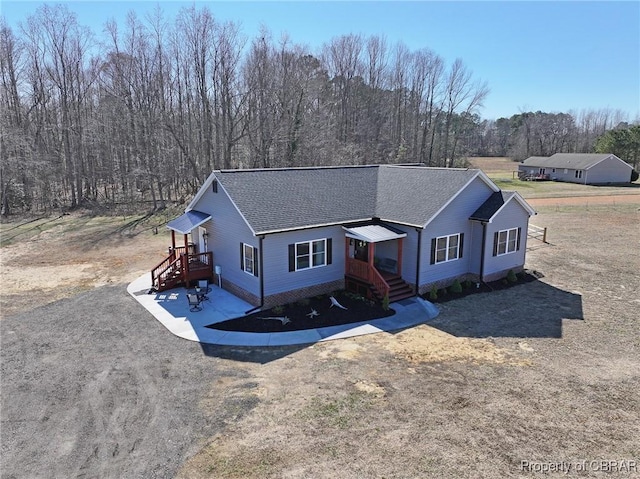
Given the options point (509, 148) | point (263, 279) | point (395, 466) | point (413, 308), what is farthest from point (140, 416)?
point (509, 148)

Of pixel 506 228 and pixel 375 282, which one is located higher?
pixel 506 228

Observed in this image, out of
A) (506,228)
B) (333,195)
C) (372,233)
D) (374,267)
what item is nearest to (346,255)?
(374,267)

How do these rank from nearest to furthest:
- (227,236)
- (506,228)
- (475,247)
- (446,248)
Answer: (227,236) → (446,248) → (475,247) → (506,228)

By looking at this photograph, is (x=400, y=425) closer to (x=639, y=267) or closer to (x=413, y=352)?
(x=413, y=352)

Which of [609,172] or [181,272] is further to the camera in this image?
[609,172]

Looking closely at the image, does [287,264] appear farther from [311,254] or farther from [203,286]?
[203,286]

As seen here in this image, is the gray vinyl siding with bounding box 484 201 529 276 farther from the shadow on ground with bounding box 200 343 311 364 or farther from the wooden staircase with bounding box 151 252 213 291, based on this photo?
the wooden staircase with bounding box 151 252 213 291
